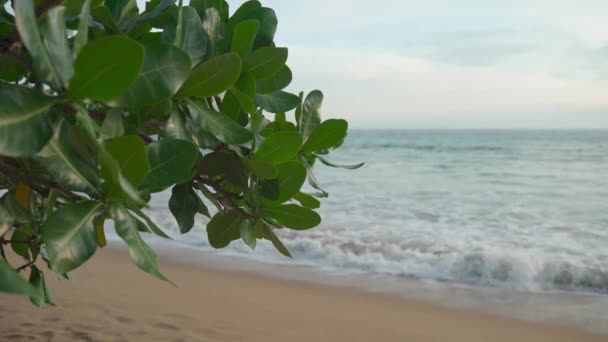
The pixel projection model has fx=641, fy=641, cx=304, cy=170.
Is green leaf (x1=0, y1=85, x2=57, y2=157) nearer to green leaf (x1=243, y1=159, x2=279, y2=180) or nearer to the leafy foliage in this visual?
the leafy foliage

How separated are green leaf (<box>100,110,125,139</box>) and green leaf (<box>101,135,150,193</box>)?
0.04 metres

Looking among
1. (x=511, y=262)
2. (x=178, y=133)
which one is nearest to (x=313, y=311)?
(x=511, y=262)

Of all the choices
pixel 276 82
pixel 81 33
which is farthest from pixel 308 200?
pixel 81 33

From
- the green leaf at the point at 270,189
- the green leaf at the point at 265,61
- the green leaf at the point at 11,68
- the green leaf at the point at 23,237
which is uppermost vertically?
the green leaf at the point at 265,61

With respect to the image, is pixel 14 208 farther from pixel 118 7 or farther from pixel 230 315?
pixel 230 315

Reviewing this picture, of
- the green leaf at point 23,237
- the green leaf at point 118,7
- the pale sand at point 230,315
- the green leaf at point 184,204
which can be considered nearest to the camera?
the green leaf at point 118,7

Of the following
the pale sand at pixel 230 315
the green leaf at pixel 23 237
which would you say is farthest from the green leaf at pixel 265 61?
the pale sand at pixel 230 315

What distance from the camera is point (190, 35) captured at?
74 centimetres

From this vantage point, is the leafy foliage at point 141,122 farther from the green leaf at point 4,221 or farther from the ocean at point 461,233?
the ocean at point 461,233

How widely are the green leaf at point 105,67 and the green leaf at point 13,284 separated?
0.50 ft

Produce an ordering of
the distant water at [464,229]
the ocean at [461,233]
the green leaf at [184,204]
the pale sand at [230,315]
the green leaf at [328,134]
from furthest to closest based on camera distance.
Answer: the distant water at [464,229] < the ocean at [461,233] < the pale sand at [230,315] < the green leaf at [328,134] < the green leaf at [184,204]

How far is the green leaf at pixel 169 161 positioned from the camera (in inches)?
25.6

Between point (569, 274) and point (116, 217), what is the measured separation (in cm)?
571

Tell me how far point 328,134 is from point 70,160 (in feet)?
1.73
